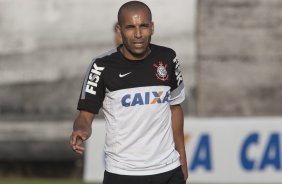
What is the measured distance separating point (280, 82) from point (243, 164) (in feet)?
8.29

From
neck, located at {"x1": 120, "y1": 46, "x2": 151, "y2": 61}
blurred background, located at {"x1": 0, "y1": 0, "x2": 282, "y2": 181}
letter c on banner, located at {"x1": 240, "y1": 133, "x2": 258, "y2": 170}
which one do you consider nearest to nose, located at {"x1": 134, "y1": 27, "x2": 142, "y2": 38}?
neck, located at {"x1": 120, "y1": 46, "x2": 151, "y2": 61}

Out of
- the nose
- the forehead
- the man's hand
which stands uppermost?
the forehead

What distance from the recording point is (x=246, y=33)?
557 inches

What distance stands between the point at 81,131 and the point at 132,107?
367 mm

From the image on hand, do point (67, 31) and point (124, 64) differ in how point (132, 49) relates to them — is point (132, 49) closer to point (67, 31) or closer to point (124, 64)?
point (124, 64)

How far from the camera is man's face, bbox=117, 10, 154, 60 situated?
4977 millimetres

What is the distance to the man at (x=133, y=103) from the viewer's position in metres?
5.04

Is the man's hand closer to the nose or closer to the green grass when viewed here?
the nose

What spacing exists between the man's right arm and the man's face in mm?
470

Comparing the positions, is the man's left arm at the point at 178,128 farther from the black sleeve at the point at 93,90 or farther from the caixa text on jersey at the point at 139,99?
the black sleeve at the point at 93,90

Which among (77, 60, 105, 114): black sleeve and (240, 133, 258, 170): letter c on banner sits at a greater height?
(77, 60, 105, 114): black sleeve

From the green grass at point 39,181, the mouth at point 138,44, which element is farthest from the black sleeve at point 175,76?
the green grass at point 39,181

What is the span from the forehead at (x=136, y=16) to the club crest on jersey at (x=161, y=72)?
328 mm

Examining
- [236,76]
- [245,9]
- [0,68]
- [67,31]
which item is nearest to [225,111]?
[236,76]
